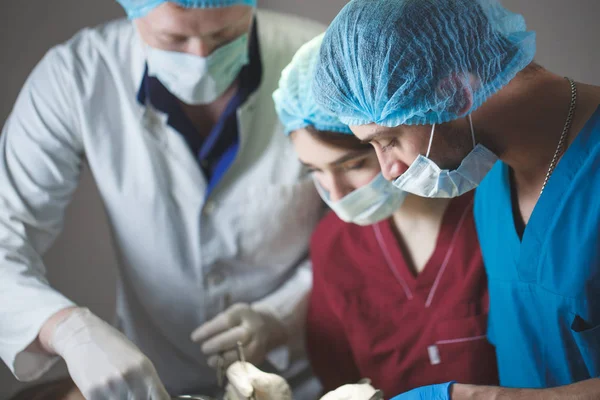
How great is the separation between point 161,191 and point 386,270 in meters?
0.58

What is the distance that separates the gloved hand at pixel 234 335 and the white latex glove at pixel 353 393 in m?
0.38

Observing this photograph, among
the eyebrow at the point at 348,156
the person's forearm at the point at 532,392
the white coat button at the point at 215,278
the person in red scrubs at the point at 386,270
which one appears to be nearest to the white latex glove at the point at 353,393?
the person in red scrubs at the point at 386,270

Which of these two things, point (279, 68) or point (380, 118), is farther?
point (279, 68)

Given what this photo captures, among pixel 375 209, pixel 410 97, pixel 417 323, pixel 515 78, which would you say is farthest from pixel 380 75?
pixel 417 323

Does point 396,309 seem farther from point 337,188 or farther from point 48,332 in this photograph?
point 48,332

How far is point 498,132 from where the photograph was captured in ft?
3.20

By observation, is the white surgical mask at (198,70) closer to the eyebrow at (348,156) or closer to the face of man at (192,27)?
the face of man at (192,27)

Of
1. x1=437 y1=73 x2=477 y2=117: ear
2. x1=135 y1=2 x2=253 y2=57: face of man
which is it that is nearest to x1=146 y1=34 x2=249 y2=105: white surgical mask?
x1=135 y1=2 x2=253 y2=57: face of man

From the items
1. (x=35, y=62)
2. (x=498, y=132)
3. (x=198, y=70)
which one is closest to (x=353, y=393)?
(x=498, y=132)

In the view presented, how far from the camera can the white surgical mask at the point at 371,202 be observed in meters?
1.21

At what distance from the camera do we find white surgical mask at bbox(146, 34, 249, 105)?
133 cm

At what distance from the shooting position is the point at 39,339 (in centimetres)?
124

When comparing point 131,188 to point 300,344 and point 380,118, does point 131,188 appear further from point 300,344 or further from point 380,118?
point 380,118

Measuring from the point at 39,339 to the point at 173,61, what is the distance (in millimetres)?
Answer: 646
